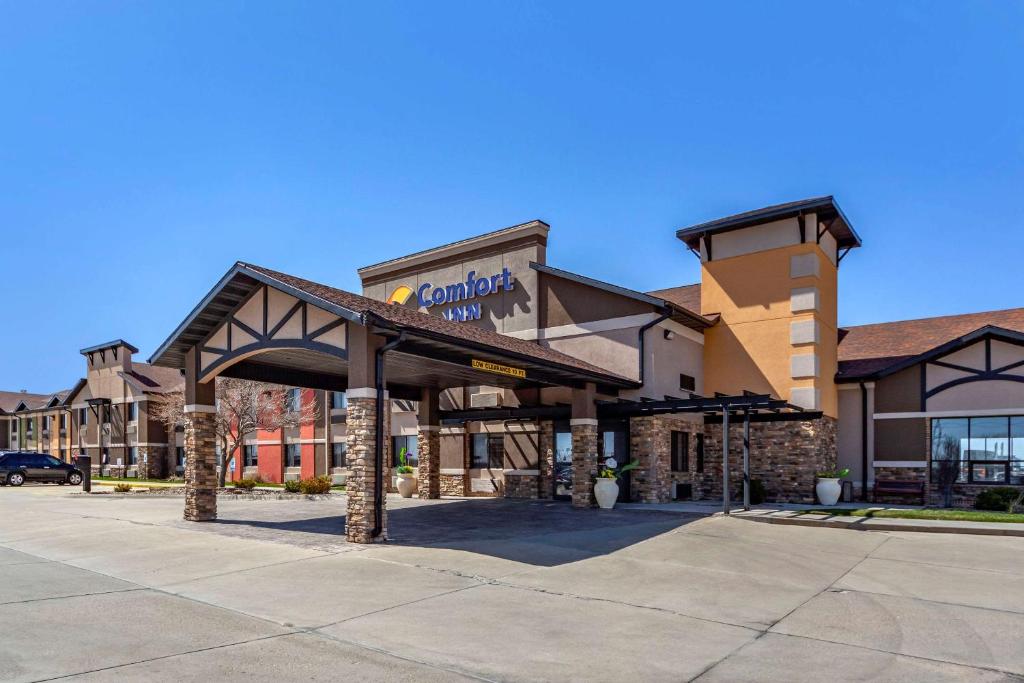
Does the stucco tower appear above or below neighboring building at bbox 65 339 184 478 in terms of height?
above

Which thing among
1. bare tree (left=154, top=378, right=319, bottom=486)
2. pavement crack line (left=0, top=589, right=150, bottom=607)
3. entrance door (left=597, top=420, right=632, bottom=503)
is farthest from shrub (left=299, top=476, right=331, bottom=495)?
pavement crack line (left=0, top=589, right=150, bottom=607)

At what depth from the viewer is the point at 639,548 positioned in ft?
46.2

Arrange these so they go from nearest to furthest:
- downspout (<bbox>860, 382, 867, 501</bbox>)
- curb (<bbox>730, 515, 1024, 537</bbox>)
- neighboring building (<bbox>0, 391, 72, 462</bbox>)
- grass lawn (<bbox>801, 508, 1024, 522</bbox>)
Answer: curb (<bbox>730, 515, 1024, 537</bbox>)
grass lawn (<bbox>801, 508, 1024, 522</bbox>)
downspout (<bbox>860, 382, 867, 501</bbox>)
neighboring building (<bbox>0, 391, 72, 462</bbox>)

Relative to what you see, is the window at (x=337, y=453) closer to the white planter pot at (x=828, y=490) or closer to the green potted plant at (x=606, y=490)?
the green potted plant at (x=606, y=490)

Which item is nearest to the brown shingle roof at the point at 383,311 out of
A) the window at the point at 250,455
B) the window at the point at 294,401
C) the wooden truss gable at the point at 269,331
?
the wooden truss gable at the point at 269,331

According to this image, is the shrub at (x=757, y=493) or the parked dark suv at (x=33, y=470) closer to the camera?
the shrub at (x=757, y=493)

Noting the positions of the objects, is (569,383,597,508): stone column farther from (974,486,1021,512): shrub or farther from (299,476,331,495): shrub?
(299,476,331,495): shrub

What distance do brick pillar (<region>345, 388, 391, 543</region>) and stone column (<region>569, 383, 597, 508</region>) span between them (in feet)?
27.0

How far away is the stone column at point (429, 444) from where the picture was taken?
2623 cm

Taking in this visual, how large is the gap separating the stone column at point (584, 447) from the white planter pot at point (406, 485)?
7303 millimetres

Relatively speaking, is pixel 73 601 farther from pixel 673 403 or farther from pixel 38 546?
pixel 673 403

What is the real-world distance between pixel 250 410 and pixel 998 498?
102ft

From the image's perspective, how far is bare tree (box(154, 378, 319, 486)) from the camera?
36.2 m

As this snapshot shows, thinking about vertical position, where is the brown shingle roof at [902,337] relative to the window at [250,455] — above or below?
above
